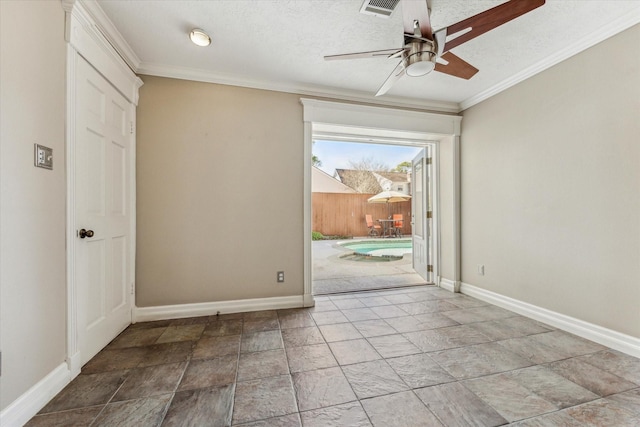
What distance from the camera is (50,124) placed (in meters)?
1.55

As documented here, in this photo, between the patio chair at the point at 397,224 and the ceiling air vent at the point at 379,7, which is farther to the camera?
the patio chair at the point at 397,224

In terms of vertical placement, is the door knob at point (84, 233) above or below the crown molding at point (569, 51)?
below

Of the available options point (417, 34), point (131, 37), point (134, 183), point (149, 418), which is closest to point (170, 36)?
point (131, 37)

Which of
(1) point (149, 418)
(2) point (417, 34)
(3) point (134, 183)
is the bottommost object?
(1) point (149, 418)

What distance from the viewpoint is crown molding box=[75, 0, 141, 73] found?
1844 millimetres

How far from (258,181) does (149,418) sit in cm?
213

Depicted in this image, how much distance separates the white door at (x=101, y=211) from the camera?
72.2 inches

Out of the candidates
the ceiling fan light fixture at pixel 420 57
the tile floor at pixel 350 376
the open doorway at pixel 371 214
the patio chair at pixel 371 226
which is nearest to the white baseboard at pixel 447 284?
the open doorway at pixel 371 214

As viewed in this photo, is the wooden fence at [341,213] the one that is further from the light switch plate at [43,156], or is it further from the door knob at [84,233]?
the light switch plate at [43,156]

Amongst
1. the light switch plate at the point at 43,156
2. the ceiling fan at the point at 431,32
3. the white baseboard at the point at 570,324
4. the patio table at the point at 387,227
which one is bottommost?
the white baseboard at the point at 570,324

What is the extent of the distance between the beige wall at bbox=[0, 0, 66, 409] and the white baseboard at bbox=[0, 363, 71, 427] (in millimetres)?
30

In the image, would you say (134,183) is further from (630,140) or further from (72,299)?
(630,140)

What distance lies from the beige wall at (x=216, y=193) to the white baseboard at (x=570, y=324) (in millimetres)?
2281

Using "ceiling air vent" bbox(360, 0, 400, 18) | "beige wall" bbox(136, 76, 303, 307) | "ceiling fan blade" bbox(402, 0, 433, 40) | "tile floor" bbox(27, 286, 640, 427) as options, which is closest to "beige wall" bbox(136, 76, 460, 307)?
"beige wall" bbox(136, 76, 303, 307)
